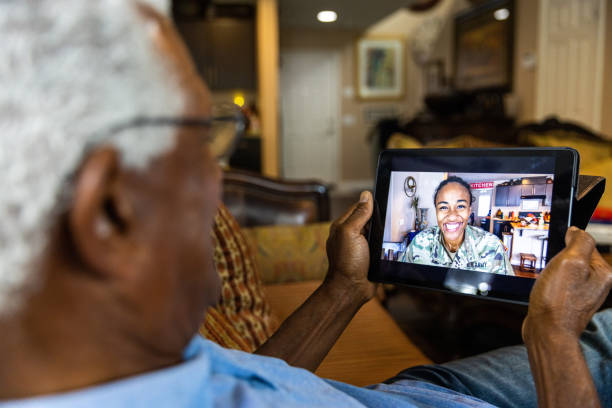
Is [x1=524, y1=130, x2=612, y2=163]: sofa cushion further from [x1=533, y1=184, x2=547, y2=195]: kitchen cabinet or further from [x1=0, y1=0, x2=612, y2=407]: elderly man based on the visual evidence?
[x1=0, y1=0, x2=612, y2=407]: elderly man

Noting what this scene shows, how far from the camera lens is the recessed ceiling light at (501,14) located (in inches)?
217

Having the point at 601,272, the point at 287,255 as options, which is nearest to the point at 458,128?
the point at 287,255

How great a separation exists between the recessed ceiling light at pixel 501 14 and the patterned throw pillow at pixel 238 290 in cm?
520

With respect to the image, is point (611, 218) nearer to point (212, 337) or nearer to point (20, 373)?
point (212, 337)

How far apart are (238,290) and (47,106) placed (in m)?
→ 0.98

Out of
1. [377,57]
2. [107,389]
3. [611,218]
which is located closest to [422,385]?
[107,389]

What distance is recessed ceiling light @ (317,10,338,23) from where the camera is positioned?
653 cm

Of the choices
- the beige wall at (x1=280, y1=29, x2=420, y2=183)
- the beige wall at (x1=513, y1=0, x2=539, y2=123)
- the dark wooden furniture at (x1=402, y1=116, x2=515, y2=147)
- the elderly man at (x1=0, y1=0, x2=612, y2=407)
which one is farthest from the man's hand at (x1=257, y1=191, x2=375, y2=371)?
the beige wall at (x1=280, y1=29, x2=420, y2=183)

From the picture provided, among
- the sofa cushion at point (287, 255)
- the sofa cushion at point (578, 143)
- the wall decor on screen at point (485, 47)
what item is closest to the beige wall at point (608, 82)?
the sofa cushion at point (578, 143)

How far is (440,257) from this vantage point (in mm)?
857

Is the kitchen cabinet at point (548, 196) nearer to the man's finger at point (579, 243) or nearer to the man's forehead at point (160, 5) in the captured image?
the man's finger at point (579, 243)

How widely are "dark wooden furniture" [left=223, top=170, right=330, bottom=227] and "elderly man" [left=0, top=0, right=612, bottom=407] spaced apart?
5.12 feet

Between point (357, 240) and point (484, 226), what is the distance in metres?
0.22

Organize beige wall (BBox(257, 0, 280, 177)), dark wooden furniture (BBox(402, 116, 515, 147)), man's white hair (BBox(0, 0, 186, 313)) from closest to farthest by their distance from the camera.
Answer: man's white hair (BBox(0, 0, 186, 313)) < dark wooden furniture (BBox(402, 116, 515, 147)) < beige wall (BBox(257, 0, 280, 177))
